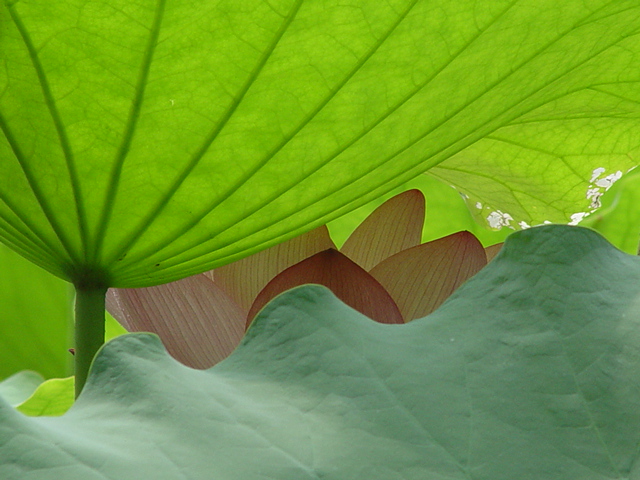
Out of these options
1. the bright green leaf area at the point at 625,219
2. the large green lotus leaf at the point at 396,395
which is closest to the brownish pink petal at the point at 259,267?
the large green lotus leaf at the point at 396,395

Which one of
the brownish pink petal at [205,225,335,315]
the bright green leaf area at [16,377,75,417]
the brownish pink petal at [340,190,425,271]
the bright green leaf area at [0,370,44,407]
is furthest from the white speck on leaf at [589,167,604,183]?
the bright green leaf area at [0,370,44,407]

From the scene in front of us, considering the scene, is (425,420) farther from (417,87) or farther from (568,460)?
(417,87)

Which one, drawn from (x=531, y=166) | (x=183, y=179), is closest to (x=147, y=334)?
(x=183, y=179)

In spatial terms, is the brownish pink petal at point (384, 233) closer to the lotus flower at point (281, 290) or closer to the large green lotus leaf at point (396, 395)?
the lotus flower at point (281, 290)

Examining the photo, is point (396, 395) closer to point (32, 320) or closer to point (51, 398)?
point (51, 398)

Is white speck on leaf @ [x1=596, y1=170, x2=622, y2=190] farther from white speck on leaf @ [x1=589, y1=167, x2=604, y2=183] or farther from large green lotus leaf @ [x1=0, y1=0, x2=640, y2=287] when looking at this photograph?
large green lotus leaf @ [x1=0, y1=0, x2=640, y2=287]

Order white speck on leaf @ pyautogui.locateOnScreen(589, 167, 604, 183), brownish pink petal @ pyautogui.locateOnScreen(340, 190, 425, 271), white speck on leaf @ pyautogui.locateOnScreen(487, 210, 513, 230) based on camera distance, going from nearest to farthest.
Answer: brownish pink petal @ pyautogui.locateOnScreen(340, 190, 425, 271)
white speck on leaf @ pyautogui.locateOnScreen(589, 167, 604, 183)
white speck on leaf @ pyautogui.locateOnScreen(487, 210, 513, 230)
